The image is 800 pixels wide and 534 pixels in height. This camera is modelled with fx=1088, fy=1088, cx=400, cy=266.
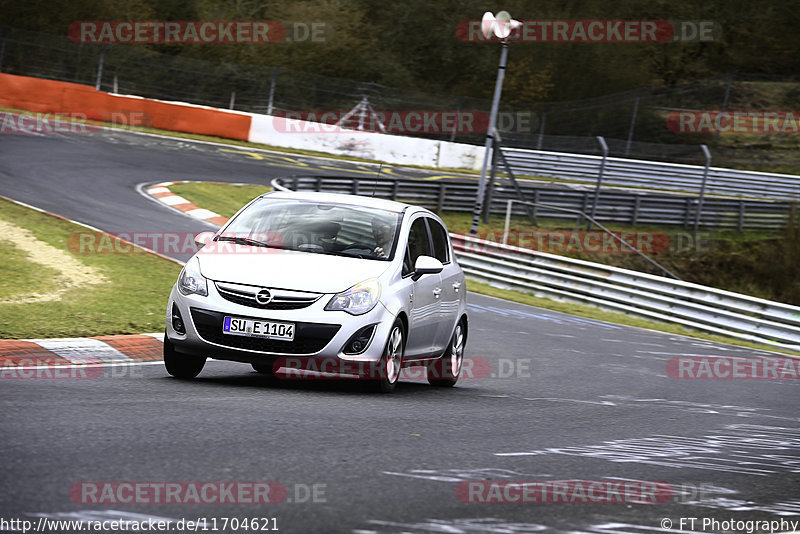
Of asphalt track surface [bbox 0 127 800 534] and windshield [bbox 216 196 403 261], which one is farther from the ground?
windshield [bbox 216 196 403 261]

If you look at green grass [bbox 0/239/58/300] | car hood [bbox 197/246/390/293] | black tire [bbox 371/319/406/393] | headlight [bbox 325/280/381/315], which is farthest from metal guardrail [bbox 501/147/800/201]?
headlight [bbox 325/280/381/315]

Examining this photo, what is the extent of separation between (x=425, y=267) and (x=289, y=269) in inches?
50.6

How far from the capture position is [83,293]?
12.6 metres

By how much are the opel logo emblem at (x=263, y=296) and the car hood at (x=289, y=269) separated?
55 millimetres

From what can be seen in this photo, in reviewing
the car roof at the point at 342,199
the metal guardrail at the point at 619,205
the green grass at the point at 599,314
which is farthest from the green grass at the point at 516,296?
the car roof at the point at 342,199

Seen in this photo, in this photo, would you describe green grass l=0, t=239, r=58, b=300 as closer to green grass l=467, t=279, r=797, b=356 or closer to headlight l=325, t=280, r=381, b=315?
headlight l=325, t=280, r=381, b=315

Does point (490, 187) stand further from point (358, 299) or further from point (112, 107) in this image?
point (358, 299)

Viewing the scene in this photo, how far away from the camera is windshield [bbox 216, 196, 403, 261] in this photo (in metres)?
8.99

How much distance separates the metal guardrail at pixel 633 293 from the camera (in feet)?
66.4

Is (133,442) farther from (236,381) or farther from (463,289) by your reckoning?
(463,289)

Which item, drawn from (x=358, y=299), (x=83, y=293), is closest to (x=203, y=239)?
(x=358, y=299)

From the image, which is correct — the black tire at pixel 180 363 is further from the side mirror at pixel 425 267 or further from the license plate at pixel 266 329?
the side mirror at pixel 425 267

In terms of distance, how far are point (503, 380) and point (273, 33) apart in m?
38.0

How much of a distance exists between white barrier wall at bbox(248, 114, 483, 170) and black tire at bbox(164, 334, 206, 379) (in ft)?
96.5
